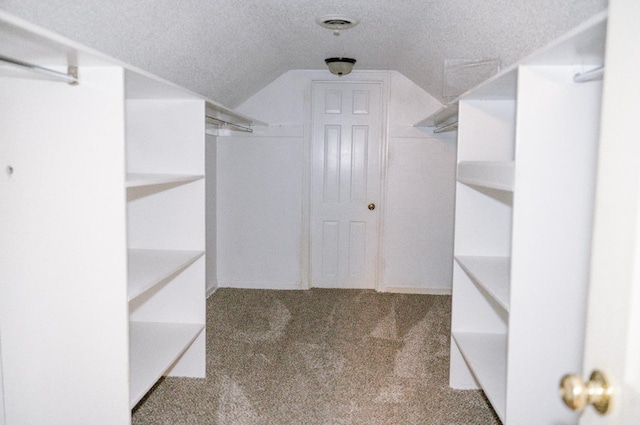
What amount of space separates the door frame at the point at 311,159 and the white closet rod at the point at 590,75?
10.8ft

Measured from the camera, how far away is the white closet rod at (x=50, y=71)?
5.08 ft

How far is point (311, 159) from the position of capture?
17.2ft

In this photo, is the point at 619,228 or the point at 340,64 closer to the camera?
the point at 619,228

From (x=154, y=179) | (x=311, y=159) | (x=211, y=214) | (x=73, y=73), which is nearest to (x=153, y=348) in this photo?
(x=154, y=179)

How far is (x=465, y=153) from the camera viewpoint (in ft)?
9.61

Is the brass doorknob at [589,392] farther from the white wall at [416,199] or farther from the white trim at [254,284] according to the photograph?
the white trim at [254,284]

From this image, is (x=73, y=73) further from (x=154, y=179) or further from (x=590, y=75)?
(x=590, y=75)

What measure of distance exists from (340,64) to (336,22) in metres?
1.24

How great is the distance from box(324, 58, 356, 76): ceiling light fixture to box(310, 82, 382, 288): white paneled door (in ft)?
1.76

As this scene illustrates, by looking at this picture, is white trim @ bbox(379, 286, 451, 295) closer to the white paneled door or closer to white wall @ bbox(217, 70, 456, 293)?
white wall @ bbox(217, 70, 456, 293)

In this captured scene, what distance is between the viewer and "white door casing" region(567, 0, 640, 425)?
0.74 meters

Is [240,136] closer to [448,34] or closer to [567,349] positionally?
[448,34]

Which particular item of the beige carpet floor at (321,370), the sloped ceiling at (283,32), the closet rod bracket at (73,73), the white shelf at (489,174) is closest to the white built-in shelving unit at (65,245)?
the closet rod bracket at (73,73)

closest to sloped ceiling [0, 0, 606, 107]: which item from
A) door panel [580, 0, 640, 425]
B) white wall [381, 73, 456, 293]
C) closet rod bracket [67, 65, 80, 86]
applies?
closet rod bracket [67, 65, 80, 86]
